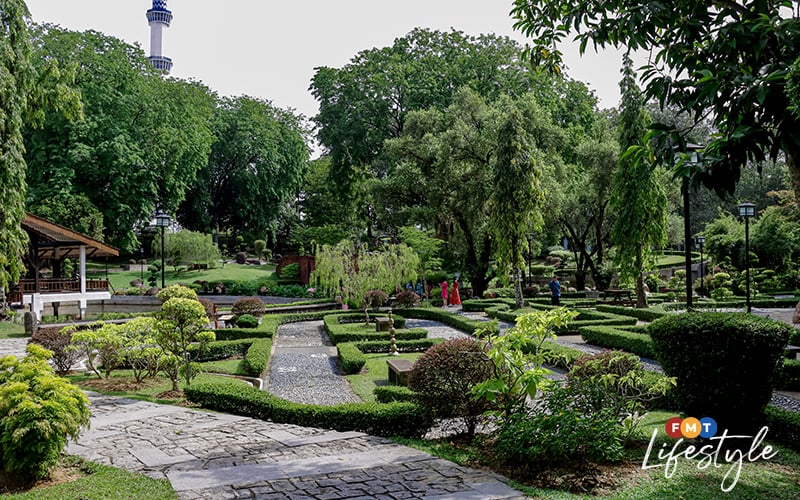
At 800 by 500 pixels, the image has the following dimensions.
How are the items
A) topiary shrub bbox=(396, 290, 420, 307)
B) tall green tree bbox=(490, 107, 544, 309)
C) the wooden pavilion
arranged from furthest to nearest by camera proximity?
topiary shrub bbox=(396, 290, 420, 307) → the wooden pavilion → tall green tree bbox=(490, 107, 544, 309)

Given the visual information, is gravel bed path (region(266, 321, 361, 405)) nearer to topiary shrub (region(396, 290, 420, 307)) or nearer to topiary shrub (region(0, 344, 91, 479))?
topiary shrub (region(0, 344, 91, 479))

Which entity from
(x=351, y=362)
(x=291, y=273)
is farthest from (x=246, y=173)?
(x=351, y=362)

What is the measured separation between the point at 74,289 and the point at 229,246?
2787 cm

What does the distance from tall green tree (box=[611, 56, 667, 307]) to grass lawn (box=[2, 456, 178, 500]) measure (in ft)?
69.8

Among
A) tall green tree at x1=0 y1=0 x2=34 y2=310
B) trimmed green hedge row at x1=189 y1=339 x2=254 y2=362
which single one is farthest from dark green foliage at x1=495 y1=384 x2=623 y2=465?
tall green tree at x1=0 y1=0 x2=34 y2=310

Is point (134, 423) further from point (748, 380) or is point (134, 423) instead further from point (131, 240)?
point (131, 240)

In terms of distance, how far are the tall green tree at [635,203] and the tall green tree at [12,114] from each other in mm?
20273

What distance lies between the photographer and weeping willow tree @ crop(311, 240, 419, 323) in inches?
1033

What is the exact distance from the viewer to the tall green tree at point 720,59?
205 inches

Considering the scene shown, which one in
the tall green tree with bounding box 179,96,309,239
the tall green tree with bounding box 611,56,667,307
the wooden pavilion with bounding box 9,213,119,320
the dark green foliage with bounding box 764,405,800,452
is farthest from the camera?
the tall green tree with bounding box 179,96,309,239

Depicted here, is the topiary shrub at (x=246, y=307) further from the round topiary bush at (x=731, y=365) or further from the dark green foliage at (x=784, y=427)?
the dark green foliage at (x=784, y=427)

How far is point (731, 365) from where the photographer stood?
668cm

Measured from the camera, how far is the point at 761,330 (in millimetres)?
6574

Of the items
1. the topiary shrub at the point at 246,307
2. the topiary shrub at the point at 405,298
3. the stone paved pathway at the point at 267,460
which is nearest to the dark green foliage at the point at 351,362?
the stone paved pathway at the point at 267,460
